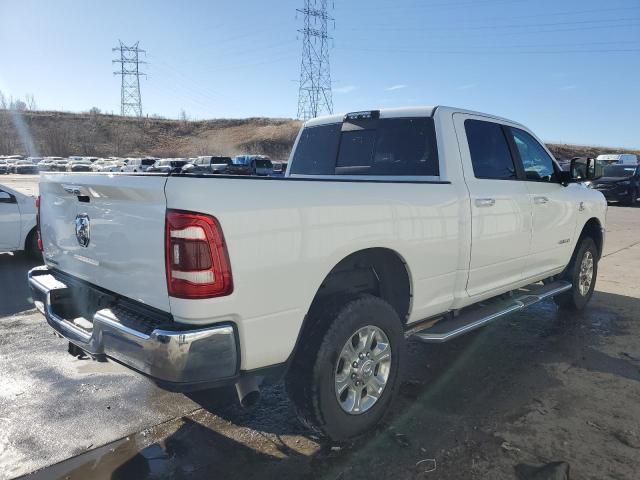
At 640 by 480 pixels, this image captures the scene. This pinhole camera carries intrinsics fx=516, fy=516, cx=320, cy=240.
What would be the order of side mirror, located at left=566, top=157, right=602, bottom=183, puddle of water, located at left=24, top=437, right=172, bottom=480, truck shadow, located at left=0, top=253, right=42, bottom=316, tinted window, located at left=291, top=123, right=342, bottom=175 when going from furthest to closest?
truck shadow, located at left=0, top=253, right=42, bottom=316
side mirror, located at left=566, top=157, right=602, bottom=183
tinted window, located at left=291, top=123, right=342, bottom=175
puddle of water, located at left=24, top=437, right=172, bottom=480

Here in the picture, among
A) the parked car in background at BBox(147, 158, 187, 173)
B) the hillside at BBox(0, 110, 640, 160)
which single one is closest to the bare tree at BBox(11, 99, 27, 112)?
the hillside at BBox(0, 110, 640, 160)

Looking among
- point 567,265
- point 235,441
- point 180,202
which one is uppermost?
point 180,202

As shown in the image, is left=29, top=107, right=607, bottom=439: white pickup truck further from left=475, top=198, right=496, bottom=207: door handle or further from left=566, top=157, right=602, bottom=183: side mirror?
left=566, top=157, right=602, bottom=183: side mirror

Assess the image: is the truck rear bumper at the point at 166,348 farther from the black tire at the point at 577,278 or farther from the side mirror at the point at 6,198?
the side mirror at the point at 6,198

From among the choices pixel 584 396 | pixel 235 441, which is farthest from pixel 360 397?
pixel 584 396

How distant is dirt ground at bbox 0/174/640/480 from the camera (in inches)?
114

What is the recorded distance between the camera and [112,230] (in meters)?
2.73

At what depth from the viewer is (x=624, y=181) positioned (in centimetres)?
2145

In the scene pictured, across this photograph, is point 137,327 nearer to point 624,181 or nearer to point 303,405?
point 303,405

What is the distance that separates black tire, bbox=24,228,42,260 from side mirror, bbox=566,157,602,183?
7978mm

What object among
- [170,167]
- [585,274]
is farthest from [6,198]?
[585,274]

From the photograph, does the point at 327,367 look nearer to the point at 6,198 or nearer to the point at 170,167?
the point at 170,167

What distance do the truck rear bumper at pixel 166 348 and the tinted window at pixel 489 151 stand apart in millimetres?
2530

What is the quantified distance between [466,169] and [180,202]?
2385mm
